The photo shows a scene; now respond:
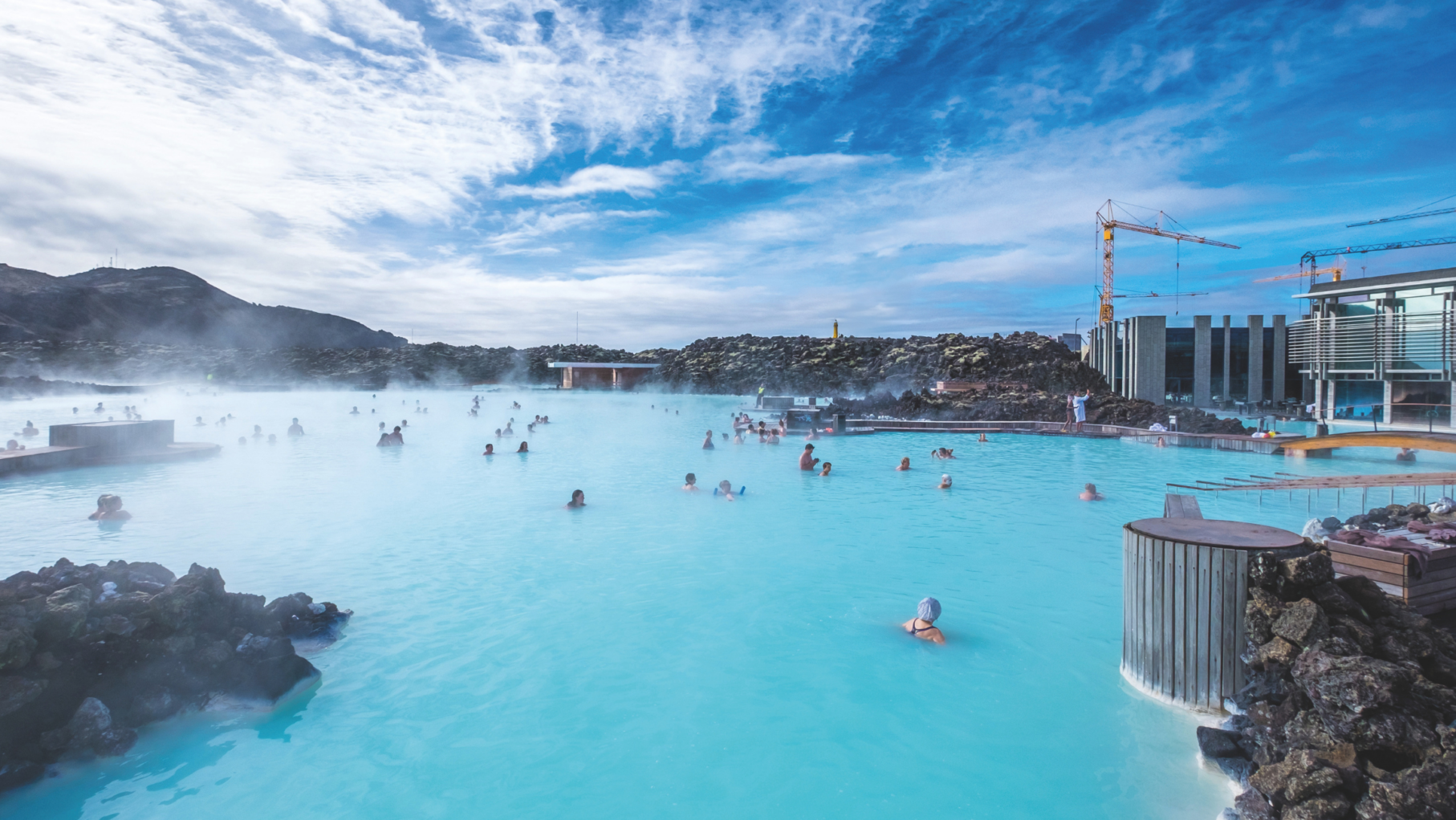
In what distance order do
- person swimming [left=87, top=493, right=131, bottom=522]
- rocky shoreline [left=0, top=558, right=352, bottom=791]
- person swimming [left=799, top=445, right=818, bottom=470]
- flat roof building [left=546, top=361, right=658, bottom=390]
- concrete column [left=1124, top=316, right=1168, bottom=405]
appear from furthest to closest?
flat roof building [left=546, top=361, right=658, bottom=390], concrete column [left=1124, top=316, right=1168, bottom=405], person swimming [left=799, top=445, right=818, bottom=470], person swimming [left=87, top=493, right=131, bottom=522], rocky shoreline [left=0, top=558, right=352, bottom=791]

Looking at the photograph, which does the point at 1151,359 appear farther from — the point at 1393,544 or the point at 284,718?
the point at 284,718

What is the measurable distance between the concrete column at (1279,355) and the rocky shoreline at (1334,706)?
33.5 metres

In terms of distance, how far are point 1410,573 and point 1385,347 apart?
24.7 meters

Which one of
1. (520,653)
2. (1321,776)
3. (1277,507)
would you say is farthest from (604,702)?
(1277,507)

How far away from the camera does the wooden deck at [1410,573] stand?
Result: 13.7 ft

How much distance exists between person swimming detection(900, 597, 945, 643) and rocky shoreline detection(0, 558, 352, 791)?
4.66m

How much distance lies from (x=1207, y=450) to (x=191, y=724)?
20.9m

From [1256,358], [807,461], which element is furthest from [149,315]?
[1256,358]

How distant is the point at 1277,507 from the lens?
37.1ft

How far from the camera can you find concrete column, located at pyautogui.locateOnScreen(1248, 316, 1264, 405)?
3027 cm

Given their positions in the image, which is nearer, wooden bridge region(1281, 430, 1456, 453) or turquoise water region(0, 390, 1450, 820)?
turquoise water region(0, 390, 1450, 820)

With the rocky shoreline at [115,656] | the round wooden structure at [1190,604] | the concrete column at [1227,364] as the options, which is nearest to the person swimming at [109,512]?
the rocky shoreline at [115,656]

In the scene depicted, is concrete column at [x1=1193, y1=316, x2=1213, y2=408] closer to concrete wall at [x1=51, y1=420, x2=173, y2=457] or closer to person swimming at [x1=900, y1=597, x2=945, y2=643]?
person swimming at [x1=900, y1=597, x2=945, y2=643]

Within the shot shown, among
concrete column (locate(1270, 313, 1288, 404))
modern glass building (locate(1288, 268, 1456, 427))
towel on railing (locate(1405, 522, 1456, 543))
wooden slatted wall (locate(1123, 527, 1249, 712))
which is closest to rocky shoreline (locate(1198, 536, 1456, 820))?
wooden slatted wall (locate(1123, 527, 1249, 712))
